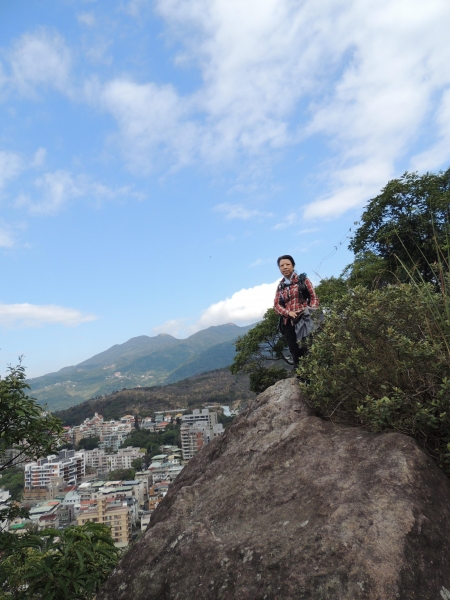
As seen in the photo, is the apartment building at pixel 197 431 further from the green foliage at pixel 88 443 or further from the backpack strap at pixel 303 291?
the backpack strap at pixel 303 291

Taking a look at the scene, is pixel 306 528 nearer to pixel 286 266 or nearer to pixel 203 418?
pixel 286 266

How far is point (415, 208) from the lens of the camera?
21047 millimetres

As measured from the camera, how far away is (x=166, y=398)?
126250 mm

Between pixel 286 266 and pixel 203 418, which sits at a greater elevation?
pixel 286 266

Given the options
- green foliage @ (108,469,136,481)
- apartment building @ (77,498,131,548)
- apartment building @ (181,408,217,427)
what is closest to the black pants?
apartment building @ (77,498,131,548)

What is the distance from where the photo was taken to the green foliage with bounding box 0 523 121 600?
10.9ft

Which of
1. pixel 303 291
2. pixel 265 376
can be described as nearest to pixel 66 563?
pixel 303 291

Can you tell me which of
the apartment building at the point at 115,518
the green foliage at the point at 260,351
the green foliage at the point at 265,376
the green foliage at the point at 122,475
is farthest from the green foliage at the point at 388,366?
the green foliage at the point at 122,475

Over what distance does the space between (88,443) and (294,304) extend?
10291 cm

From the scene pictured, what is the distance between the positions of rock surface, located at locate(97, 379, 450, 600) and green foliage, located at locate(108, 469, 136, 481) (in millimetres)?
68578

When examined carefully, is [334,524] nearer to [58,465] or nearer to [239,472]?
[239,472]

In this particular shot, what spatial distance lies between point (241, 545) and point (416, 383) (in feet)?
6.34

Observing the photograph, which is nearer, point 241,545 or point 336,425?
point 241,545

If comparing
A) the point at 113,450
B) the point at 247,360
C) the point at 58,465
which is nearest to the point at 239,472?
the point at 247,360
